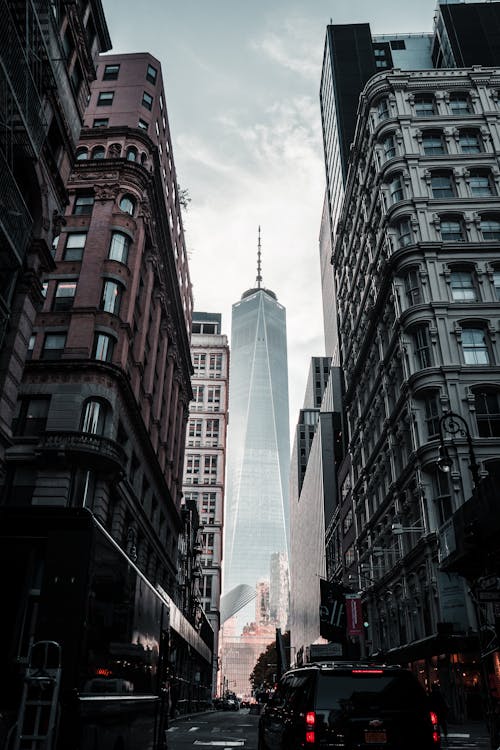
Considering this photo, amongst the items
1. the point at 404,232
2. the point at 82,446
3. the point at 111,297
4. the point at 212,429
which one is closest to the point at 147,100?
the point at 111,297

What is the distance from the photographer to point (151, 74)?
52594 mm

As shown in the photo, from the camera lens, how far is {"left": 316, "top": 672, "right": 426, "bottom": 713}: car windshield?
8172 mm

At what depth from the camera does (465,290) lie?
142 feet

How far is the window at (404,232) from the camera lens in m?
46.5

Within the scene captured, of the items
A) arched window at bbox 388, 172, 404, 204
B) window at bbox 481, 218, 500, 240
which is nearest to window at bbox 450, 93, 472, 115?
arched window at bbox 388, 172, 404, 204

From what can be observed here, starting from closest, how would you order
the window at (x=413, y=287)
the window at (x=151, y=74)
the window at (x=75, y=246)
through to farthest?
1. the window at (x=75, y=246)
2. the window at (x=413, y=287)
3. the window at (x=151, y=74)

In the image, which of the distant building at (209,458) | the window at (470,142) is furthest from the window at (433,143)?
the distant building at (209,458)

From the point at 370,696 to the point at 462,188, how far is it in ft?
154

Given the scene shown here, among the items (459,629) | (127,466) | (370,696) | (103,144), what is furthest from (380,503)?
(370,696)

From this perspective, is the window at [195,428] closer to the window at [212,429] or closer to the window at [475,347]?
the window at [212,429]

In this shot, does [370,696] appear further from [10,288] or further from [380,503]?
[380,503]

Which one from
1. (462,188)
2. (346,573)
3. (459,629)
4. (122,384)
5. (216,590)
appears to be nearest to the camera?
(459,629)

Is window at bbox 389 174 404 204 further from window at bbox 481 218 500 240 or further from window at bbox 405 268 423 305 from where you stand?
window at bbox 405 268 423 305

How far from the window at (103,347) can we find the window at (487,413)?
23.1 metres
